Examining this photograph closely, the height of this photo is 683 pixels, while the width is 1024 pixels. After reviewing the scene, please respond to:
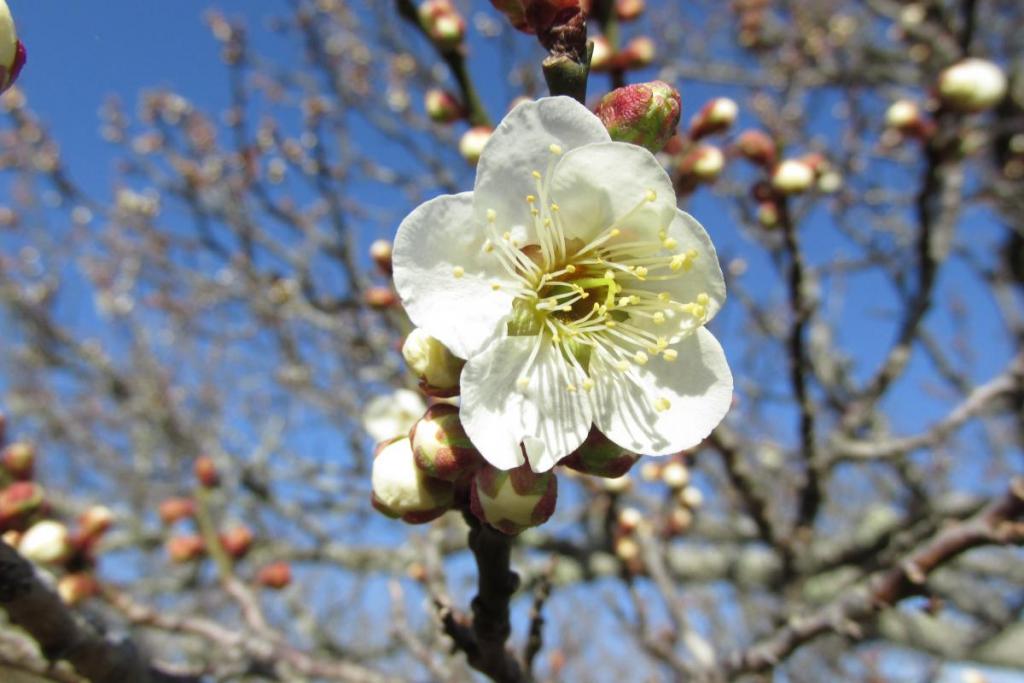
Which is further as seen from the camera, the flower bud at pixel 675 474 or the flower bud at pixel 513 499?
the flower bud at pixel 675 474

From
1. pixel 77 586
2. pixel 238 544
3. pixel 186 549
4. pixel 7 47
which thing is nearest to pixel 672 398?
pixel 7 47

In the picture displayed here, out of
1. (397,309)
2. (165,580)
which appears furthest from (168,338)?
(397,309)

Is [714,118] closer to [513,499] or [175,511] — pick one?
[513,499]

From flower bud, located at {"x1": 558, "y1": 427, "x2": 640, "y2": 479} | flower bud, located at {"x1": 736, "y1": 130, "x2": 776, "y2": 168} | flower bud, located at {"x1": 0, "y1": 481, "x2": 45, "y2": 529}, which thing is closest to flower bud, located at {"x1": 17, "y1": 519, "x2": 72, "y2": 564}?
flower bud, located at {"x1": 0, "y1": 481, "x2": 45, "y2": 529}

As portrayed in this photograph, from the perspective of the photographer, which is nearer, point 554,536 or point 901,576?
point 901,576

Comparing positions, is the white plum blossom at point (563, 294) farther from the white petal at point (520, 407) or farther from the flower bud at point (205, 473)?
the flower bud at point (205, 473)

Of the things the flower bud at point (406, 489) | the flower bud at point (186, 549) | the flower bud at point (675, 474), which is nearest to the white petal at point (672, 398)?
the flower bud at point (406, 489)

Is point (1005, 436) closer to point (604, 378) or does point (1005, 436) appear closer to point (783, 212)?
point (783, 212)
